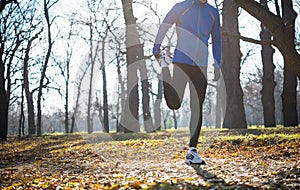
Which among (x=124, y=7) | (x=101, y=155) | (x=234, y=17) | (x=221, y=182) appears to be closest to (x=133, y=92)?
(x=124, y=7)

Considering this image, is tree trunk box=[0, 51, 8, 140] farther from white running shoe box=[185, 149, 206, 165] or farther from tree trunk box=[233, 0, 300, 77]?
white running shoe box=[185, 149, 206, 165]

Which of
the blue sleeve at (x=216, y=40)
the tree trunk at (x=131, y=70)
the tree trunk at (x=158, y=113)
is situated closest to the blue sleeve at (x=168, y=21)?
the blue sleeve at (x=216, y=40)

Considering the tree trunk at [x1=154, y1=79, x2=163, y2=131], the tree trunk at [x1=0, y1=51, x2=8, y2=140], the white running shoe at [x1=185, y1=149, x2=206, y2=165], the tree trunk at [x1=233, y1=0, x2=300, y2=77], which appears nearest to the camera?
the white running shoe at [x1=185, y1=149, x2=206, y2=165]

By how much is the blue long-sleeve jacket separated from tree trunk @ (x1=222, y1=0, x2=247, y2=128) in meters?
11.6

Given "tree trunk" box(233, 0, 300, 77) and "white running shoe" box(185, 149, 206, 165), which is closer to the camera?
"white running shoe" box(185, 149, 206, 165)

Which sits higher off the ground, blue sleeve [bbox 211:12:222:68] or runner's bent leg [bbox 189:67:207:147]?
blue sleeve [bbox 211:12:222:68]

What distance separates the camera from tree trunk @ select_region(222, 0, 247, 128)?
16.8 meters

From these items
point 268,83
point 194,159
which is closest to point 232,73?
point 268,83

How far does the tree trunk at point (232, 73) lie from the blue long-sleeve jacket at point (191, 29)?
38.2 ft

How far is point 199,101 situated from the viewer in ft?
17.2

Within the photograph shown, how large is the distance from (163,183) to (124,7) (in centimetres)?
1514

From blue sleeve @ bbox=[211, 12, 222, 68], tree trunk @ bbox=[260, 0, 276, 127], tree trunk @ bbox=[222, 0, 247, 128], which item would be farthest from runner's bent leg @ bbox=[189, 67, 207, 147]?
tree trunk @ bbox=[260, 0, 276, 127]

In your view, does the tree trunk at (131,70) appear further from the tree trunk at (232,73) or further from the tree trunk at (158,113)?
the tree trunk at (158,113)

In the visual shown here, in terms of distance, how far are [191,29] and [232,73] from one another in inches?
493
